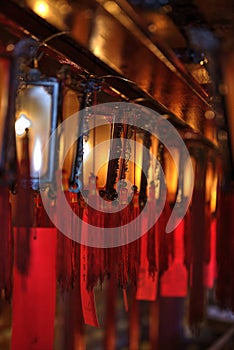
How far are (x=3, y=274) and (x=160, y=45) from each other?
1017mm

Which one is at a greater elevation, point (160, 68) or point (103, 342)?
point (160, 68)

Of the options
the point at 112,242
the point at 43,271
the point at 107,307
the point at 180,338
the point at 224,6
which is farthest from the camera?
the point at 180,338

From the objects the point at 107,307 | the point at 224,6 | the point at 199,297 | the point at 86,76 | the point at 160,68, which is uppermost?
the point at 224,6

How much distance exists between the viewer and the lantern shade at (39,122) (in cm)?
152

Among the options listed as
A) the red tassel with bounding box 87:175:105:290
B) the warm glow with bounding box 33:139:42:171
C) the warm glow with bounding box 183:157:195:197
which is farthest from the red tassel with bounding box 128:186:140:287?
the warm glow with bounding box 183:157:195:197

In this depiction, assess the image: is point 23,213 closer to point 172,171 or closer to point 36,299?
point 36,299

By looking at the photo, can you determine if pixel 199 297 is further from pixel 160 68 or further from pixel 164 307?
pixel 164 307

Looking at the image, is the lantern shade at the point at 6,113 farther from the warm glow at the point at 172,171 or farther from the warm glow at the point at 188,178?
the warm glow at the point at 188,178

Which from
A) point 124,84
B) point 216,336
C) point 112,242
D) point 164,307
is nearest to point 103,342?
point 164,307

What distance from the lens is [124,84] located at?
7.49ft

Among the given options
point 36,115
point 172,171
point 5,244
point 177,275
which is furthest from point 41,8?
point 177,275

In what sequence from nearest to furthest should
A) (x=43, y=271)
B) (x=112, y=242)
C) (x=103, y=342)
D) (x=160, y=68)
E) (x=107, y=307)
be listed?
(x=43, y=271) < (x=112, y=242) < (x=160, y=68) < (x=107, y=307) < (x=103, y=342)

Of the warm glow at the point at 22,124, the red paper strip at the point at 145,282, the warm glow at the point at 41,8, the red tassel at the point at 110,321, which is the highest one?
the warm glow at the point at 41,8

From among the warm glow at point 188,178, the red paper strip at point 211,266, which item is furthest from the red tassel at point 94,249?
the red paper strip at point 211,266
